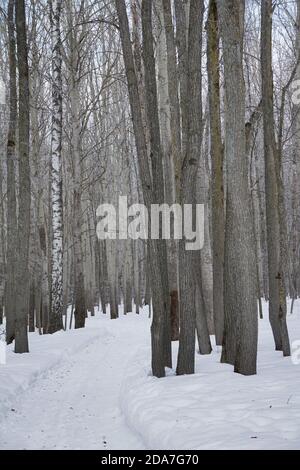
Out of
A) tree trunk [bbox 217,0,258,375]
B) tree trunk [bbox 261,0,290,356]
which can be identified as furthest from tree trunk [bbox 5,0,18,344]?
tree trunk [bbox 217,0,258,375]

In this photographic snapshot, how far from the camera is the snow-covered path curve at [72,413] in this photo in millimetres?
4325

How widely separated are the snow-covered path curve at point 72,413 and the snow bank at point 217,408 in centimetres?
20

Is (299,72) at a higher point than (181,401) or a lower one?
higher

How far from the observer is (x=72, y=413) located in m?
5.35

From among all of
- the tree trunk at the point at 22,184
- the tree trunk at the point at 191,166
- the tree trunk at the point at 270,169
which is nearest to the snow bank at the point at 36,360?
the tree trunk at the point at 22,184

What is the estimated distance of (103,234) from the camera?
24188 millimetres

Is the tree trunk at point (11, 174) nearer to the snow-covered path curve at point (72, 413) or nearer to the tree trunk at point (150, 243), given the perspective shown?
the snow-covered path curve at point (72, 413)

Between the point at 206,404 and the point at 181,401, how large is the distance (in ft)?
1.00

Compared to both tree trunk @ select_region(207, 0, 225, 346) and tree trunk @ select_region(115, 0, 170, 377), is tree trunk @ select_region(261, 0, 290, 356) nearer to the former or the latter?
tree trunk @ select_region(207, 0, 225, 346)

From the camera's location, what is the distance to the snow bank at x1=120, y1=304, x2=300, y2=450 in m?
3.48

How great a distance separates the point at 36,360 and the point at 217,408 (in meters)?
4.52

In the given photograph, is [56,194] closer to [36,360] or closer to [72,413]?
[36,360]
